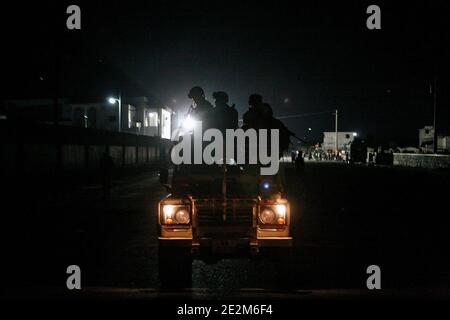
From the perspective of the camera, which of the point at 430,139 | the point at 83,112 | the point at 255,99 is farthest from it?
the point at 430,139

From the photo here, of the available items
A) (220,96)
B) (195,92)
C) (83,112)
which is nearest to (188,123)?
(195,92)

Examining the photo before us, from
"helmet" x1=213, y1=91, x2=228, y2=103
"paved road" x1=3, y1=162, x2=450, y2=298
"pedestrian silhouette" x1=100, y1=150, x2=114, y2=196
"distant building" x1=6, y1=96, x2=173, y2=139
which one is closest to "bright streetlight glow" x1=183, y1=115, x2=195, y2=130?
"helmet" x1=213, y1=91, x2=228, y2=103

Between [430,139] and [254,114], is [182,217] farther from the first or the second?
[430,139]

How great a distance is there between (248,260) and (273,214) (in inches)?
104

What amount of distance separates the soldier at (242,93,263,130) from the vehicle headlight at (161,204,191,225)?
7.23 ft

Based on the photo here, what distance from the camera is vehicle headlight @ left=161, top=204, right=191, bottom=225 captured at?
6.43m

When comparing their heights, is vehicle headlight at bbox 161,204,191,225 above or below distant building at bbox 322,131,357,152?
below

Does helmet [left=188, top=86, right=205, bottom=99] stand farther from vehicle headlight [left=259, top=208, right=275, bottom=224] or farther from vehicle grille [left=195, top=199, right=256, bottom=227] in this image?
vehicle headlight [left=259, top=208, right=275, bottom=224]

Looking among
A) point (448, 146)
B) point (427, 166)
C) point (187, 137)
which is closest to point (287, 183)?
point (187, 137)

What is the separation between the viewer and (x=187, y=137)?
7.60m

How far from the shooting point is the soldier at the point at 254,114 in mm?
8094

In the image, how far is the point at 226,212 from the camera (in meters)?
6.47
